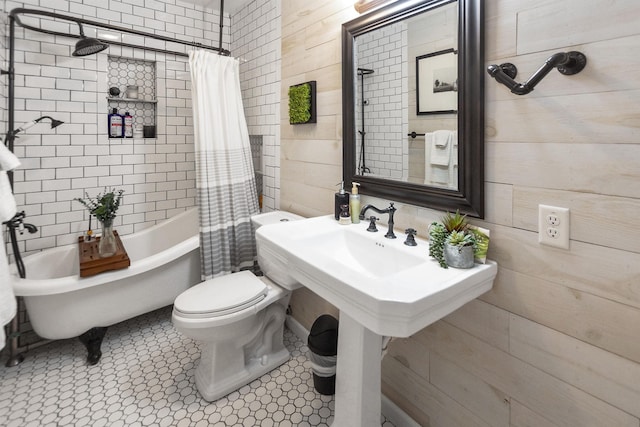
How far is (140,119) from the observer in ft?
9.19

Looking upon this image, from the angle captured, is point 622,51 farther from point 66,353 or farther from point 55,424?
point 66,353

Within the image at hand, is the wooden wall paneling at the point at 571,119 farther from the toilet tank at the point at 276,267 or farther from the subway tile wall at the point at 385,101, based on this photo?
the toilet tank at the point at 276,267

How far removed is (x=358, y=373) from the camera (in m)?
1.26

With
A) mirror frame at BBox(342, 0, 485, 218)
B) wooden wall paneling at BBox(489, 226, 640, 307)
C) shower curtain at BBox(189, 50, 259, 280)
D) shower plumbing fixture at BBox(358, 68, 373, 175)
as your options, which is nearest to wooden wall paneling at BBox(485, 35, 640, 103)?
mirror frame at BBox(342, 0, 485, 218)

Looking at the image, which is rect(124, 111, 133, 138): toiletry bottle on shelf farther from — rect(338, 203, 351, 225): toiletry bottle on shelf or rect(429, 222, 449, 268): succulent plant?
rect(429, 222, 449, 268): succulent plant

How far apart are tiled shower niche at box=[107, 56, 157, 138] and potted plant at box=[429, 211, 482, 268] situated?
2570 mm

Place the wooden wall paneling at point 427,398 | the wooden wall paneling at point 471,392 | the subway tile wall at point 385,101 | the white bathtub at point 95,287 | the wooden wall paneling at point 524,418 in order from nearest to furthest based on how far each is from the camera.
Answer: the wooden wall paneling at point 524,418, the wooden wall paneling at point 471,392, the wooden wall paneling at point 427,398, the subway tile wall at point 385,101, the white bathtub at point 95,287

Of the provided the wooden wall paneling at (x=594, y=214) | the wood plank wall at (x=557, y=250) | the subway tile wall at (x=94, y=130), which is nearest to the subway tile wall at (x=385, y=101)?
the wood plank wall at (x=557, y=250)

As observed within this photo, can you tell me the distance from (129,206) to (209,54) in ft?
4.64

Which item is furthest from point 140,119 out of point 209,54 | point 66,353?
point 66,353

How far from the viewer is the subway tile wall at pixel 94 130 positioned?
7.60 feet

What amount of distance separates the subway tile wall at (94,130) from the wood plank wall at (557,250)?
2.38m

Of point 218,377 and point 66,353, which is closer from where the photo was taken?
point 218,377

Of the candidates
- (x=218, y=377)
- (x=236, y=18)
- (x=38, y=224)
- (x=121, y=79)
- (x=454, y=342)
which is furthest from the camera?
(x=236, y=18)
